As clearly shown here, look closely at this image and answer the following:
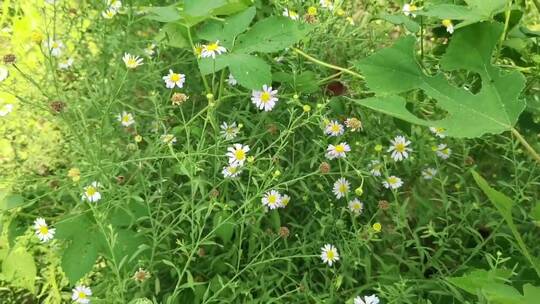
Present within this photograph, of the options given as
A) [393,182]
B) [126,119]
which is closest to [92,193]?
[126,119]

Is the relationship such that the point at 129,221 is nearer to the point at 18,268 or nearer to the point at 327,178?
the point at 18,268

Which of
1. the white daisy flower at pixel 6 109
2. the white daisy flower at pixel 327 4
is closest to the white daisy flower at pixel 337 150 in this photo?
the white daisy flower at pixel 327 4

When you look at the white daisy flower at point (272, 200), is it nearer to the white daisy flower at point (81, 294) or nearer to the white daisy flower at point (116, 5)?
the white daisy flower at point (81, 294)

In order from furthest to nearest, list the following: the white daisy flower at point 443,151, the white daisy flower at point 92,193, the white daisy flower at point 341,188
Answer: the white daisy flower at point 443,151 < the white daisy flower at point 341,188 < the white daisy flower at point 92,193

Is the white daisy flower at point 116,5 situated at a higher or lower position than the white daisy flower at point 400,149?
higher

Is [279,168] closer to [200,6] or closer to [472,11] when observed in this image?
[200,6]

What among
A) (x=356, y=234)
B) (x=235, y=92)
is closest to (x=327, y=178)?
(x=356, y=234)

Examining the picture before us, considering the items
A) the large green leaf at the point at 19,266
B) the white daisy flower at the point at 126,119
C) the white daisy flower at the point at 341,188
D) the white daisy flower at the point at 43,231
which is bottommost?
the large green leaf at the point at 19,266
